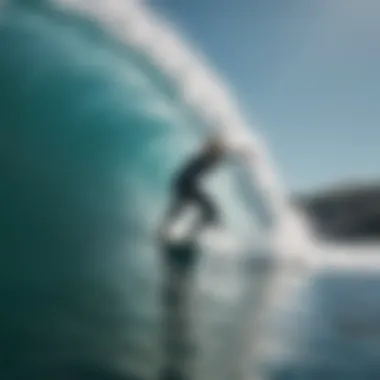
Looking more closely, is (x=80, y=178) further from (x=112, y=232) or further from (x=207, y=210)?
(x=207, y=210)

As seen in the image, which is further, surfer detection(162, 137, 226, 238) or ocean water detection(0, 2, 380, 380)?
surfer detection(162, 137, 226, 238)

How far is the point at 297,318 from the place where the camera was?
2.30 metres

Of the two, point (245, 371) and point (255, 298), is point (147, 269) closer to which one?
point (255, 298)

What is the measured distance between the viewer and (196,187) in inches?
98.5

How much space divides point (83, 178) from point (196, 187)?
43cm

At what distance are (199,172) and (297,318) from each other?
645mm

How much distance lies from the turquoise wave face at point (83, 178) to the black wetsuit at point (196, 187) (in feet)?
0.20

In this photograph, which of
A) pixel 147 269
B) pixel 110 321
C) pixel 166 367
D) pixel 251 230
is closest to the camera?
pixel 166 367

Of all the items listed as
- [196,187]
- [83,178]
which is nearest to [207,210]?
[196,187]

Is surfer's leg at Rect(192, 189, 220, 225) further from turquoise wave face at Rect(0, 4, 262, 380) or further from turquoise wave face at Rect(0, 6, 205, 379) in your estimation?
turquoise wave face at Rect(0, 6, 205, 379)

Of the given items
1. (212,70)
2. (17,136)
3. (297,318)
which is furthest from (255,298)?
(17,136)

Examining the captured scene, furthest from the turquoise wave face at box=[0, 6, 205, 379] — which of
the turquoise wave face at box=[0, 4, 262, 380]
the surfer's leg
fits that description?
the surfer's leg

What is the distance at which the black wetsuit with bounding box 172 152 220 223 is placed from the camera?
8.23 ft

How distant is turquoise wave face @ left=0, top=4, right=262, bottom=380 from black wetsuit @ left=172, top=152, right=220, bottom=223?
0.06m
